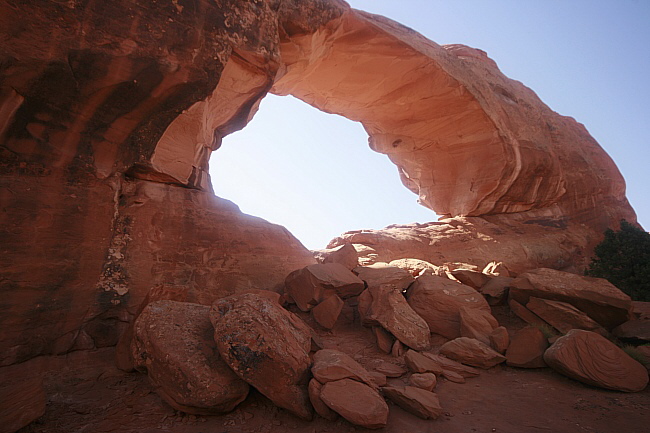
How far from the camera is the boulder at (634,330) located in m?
4.43

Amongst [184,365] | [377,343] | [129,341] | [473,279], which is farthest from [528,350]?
[129,341]

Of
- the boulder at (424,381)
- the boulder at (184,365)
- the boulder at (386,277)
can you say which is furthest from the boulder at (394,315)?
the boulder at (184,365)

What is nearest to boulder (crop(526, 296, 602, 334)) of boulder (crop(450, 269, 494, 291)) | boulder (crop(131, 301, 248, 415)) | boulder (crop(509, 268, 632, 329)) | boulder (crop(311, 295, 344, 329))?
boulder (crop(509, 268, 632, 329))

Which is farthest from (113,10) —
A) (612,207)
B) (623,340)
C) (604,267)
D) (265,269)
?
(612,207)

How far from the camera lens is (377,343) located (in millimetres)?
4711

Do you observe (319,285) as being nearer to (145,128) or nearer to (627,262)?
(145,128)

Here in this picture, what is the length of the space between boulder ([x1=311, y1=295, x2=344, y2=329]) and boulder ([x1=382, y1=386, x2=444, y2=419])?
1.80m

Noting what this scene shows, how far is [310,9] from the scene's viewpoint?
6.38m

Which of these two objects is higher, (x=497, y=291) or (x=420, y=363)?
(x=497, y=291)

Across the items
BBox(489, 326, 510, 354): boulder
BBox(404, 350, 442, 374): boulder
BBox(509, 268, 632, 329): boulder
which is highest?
BBox(509, 268, 632, 329): boulder

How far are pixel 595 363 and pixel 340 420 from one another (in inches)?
114

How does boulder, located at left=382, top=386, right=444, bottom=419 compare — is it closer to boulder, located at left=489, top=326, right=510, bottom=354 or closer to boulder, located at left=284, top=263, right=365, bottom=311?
boulder, located at left=489, top=326, right=510, bottom=354

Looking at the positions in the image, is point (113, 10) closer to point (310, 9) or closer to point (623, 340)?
point (310, 9)

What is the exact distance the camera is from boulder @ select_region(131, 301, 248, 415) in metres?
2.99
